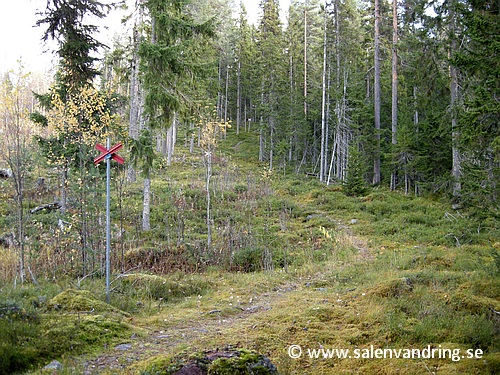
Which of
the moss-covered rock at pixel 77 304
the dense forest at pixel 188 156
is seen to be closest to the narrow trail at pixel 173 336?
the moss-covered rock at pixel 77 304

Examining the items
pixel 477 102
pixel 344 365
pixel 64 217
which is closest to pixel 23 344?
pixel 344 365

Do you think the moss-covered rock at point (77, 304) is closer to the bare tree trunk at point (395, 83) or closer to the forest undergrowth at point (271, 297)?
the forest undergrowth at point (271, 297)

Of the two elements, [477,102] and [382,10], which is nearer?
[477,102]

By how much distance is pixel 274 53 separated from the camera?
3506cm

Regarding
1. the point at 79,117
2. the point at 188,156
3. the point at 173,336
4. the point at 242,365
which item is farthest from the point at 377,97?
the point at 242,365

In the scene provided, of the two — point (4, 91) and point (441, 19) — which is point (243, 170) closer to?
point (441, 19)

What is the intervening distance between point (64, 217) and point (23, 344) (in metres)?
5.66

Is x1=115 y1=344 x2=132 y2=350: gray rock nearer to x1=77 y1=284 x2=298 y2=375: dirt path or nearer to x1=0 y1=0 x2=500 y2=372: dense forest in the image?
x1=77 y1=284 x2=298 y2=375: dirt path

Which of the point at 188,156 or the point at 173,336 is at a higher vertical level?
the point at 188,156

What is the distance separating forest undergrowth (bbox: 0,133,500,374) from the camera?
4629mm

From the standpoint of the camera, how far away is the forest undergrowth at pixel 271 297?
463cm

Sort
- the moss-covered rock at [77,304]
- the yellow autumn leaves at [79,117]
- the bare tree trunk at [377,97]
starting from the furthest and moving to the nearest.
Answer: the bare tree trunk at [377,97]
the yellow autumn leaves at [79,117]
the moss-covered rock at [77,304]

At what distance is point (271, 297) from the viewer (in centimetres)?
841

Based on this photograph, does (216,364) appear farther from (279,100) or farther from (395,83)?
(279,100)
